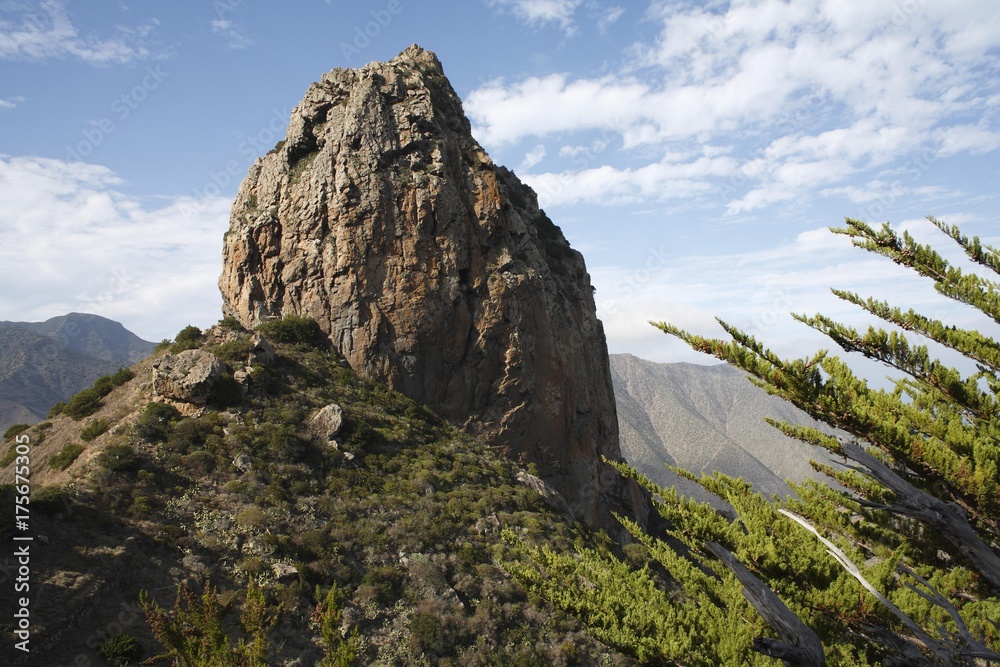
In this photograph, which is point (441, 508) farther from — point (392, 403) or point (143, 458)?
point (143, 458)

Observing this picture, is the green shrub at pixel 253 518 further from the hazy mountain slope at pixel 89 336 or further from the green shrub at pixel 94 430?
the hazy mountain slope at pixel 89 336

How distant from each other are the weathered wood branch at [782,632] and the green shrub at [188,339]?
3125 cm

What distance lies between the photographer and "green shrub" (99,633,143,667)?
42.4ft

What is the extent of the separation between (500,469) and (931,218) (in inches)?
966

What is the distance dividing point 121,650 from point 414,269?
22.6m

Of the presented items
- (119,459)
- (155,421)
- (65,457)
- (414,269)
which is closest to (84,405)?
(65,457)

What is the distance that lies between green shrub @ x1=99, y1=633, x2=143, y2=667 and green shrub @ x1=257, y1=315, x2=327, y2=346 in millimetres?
19435

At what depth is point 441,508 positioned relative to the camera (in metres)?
23.6

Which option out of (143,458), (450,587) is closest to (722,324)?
(450,587)

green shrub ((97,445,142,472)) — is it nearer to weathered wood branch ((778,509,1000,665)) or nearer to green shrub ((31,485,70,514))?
green shrub ((31,485,70,514))

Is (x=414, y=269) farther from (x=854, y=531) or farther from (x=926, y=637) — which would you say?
(x=926, y=637)

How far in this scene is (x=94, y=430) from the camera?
2280cm

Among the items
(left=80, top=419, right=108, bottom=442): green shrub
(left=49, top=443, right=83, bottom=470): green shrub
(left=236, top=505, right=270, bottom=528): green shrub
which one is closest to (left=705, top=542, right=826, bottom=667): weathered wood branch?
(left=236, top=505, right=270, bottom=528): green shrub

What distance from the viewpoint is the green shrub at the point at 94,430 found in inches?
891
